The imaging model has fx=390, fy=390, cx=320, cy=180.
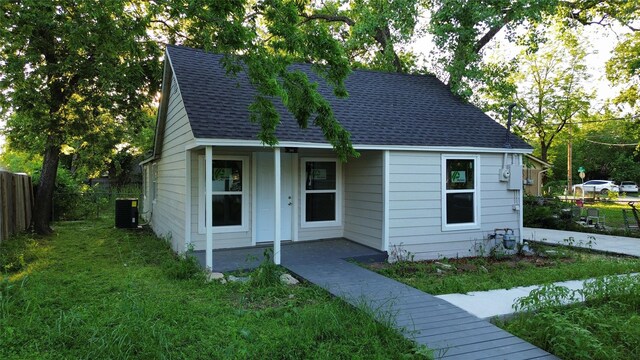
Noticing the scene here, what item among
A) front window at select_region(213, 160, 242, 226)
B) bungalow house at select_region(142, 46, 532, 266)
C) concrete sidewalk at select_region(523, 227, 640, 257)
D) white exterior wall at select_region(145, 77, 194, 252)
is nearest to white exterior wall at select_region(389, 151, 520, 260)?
bungalow house at select_region(142, 46, 532, 266)

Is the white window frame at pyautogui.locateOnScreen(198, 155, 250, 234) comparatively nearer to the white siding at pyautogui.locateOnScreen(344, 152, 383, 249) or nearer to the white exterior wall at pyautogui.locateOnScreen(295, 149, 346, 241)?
the white exterior wall at pyautogui.locateOnScreen(295, 149, 346, 241)

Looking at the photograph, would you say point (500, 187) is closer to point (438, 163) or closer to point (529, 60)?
point (438, 163)

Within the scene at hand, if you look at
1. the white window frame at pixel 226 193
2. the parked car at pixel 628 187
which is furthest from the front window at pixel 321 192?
the parked car at pixel 628 187

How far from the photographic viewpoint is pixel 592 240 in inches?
407

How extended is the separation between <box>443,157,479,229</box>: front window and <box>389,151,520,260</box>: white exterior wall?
0.14m

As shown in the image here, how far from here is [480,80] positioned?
12.2 meters

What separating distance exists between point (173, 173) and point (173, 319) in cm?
523

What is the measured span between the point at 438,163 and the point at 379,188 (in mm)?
1433

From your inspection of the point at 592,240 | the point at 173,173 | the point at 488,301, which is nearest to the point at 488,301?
the point at 488,301

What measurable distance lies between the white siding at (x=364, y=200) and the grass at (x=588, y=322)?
343 centimetres

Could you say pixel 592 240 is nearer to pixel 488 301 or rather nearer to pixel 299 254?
pixel 488 301

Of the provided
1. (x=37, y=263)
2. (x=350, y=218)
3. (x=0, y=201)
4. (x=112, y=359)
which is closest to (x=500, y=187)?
(x=350, y=218)

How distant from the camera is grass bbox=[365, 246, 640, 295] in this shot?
5.91m

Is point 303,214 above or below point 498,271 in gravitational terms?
above
